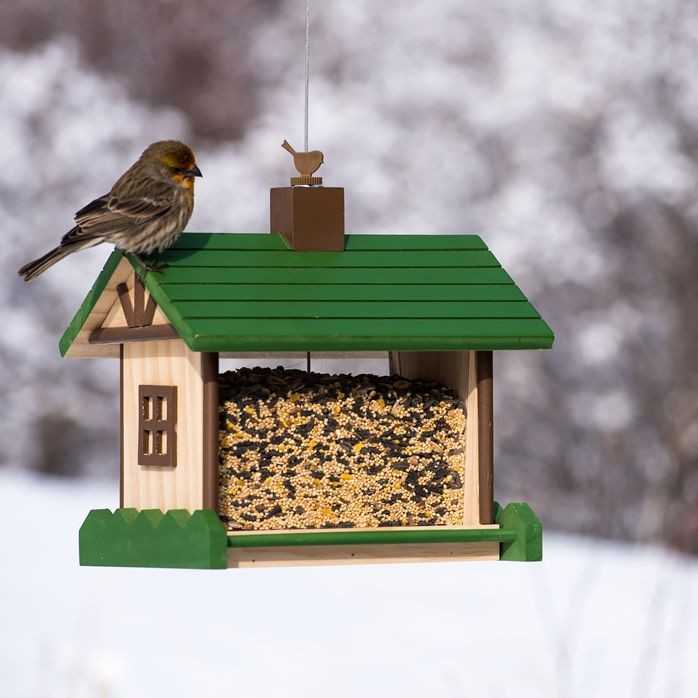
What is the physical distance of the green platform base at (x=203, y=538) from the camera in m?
4.59

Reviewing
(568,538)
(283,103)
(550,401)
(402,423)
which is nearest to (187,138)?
(283,103)

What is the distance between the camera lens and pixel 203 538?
4.56 meters

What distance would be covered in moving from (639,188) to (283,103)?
8.74ft

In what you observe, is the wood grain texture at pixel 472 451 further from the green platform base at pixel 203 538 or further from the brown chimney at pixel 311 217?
the brown chimney at pixel 311 217

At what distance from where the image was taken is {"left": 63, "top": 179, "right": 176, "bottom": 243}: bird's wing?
482cm

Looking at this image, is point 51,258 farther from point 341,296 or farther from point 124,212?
point 341,296

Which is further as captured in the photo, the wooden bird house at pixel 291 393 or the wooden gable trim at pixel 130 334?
the wooden gable trim at pixel 130 334

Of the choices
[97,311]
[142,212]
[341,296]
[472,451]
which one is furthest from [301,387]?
[97,311]

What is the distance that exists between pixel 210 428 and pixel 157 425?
1.17 feet

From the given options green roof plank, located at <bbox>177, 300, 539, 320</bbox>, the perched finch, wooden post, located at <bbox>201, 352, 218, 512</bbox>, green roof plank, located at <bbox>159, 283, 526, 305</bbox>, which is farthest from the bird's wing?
wooden post, located at <bbox>201, 352, 218, 512</bbox>

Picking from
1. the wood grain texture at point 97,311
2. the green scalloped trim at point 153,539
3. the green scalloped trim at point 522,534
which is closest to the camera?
the green scalloped trim at point 153,539

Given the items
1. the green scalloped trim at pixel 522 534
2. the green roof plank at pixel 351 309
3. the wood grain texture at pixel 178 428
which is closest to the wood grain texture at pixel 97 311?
the wood grain texture at pixel 178 428

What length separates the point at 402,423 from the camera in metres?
5.01

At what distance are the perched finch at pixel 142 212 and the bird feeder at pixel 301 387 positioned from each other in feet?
0.36
